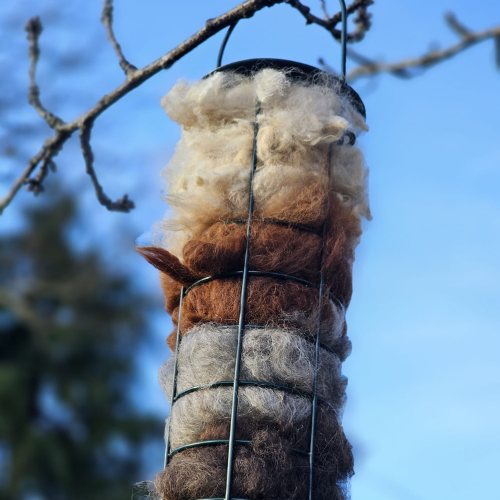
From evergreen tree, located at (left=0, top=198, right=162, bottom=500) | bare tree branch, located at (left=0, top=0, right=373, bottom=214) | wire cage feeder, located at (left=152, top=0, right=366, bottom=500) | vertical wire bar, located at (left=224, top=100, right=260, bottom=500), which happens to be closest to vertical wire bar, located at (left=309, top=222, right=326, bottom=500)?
wire cage feeder, located at (left=152, top=0, right=366, bottom=500)

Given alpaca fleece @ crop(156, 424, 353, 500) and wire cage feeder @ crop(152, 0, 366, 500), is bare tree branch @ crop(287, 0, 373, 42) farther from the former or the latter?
alpaca fleece @ crop(156, 424, 353, 500)

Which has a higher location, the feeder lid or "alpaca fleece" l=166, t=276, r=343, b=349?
the feeder lid

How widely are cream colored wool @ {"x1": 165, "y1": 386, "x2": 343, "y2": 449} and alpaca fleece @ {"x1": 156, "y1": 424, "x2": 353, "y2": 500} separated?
0.02 m

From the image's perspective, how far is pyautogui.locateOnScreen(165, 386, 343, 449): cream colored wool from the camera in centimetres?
140

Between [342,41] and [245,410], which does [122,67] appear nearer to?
[342,41]

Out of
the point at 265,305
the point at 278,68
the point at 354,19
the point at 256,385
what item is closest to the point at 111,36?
the point at 278,68

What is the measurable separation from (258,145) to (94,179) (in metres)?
0.37

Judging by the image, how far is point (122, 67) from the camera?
158cm

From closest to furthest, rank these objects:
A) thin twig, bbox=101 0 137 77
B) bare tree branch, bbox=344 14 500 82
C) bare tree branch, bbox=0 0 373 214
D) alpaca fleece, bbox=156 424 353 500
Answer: bare tree branch, bbox=344 14 500 82 → alpaca fleece, bbox=156 424 353 500 → bare tree branch, bbox=0 0 373 214 → thin twig, bbox=101 0 137 77

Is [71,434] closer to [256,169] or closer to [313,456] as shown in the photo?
[313,456]

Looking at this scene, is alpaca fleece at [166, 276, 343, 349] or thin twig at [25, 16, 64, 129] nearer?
alpaca fleece at [166, 276, 343, 349]

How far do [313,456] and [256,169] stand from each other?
0.56m

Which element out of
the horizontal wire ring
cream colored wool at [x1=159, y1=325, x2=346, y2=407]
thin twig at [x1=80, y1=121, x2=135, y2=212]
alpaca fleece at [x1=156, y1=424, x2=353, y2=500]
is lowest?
alpaca fleece at [x1=156, y1=424, x2=353, y2=500]

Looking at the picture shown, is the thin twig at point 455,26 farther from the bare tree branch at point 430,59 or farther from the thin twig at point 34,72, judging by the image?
the thin twig at point 34,72
